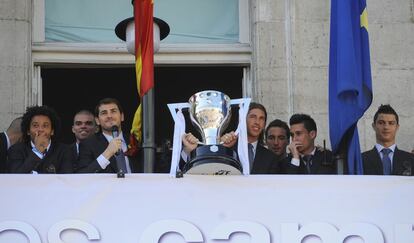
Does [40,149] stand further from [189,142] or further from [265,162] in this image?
[265,162]

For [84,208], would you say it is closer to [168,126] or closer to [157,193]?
[157,193]

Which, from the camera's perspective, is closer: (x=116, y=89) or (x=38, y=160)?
(x=38, y=160)

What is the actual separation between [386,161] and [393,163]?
0.19ft

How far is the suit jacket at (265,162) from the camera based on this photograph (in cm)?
873

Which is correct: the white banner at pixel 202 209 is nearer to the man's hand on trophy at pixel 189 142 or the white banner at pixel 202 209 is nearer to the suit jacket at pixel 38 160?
the man's hand on trophy at pixel 189 142

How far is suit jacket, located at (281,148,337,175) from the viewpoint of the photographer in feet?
28.4

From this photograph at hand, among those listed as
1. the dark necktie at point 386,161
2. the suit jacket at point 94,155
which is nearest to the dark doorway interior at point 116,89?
the dark necktie at point 386,161

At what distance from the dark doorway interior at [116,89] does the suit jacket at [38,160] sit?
14.1 feet

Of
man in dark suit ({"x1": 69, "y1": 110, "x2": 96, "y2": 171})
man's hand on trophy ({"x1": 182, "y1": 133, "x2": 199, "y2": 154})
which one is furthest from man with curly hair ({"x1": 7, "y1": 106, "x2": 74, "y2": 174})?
man's hand on trophy ({"x1": 182, "y1": 133, "x2": 199, "y2": 154})

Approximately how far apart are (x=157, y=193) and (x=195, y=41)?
12.6ft

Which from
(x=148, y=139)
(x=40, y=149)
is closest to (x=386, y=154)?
(x=148, y=139)

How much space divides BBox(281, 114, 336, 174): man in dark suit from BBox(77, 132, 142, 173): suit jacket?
1.19 meters

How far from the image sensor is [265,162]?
8805mm

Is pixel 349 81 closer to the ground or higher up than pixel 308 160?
higher up
